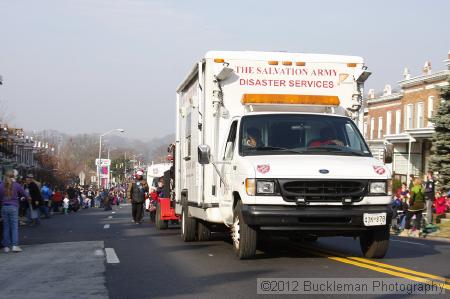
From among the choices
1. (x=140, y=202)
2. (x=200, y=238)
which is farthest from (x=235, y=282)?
(x=140, y=202)

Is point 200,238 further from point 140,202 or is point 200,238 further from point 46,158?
point 46,158

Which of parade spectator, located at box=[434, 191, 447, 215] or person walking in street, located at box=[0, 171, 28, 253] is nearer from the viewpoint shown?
person walking in street, located at box=[0, 171, 28, 253]

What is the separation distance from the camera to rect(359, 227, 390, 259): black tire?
10234 millimetres

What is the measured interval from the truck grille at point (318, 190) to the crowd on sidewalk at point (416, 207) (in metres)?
9.41

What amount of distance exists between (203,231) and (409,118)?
36950mm

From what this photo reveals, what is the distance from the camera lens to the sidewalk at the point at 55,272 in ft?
26.7

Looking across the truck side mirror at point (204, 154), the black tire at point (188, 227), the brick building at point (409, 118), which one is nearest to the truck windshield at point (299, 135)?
the truck side mirror at point (204, 154)

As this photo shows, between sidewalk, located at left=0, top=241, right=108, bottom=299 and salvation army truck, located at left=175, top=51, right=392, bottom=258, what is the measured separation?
219cm

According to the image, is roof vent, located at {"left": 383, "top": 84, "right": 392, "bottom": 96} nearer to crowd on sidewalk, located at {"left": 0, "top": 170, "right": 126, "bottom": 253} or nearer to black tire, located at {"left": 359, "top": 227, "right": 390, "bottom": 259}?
crowd on sidewalk, located at {"left": 0, "top": 170, "right": 126, "bottom": 253}

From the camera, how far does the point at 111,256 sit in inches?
455

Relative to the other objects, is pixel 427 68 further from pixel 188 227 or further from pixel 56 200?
pixel 188 227

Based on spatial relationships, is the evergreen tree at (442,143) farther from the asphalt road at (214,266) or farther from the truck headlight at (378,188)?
the truck headlight at (378,188)

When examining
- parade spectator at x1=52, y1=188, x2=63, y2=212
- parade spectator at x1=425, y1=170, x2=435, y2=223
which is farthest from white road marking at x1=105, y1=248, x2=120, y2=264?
parade spectator at x1=52, y1=188, x2=63, y2=212

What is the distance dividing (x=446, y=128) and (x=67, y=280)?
27005 mm
